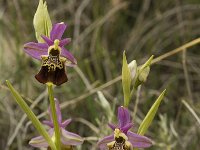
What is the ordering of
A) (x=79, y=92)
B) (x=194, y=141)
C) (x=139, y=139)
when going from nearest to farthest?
(x=139, y=139), (x=194, y=141), (x=79, y=92)

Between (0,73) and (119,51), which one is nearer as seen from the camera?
(0,73)

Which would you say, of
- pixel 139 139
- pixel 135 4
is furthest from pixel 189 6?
pixel 139 139

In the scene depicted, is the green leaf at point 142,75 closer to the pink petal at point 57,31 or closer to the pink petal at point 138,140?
the pink petal at point 138,140

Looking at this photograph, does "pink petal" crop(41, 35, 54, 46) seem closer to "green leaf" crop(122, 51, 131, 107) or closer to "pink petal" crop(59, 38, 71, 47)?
"pink petal" crop(59, 38, 71, 47)

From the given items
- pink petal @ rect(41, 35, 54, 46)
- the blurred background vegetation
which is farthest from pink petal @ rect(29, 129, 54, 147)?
the blurred background vegetation

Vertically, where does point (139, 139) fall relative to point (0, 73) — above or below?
below

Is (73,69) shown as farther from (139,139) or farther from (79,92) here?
(139,139)
